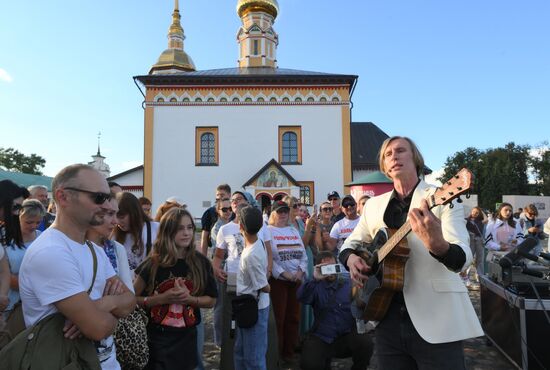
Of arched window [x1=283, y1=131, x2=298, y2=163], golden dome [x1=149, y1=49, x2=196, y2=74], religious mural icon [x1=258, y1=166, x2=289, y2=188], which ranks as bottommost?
religious mural icon [x1=258, y1=166, x2=289, y2=188]

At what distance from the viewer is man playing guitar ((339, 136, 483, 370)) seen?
2010 millimetres

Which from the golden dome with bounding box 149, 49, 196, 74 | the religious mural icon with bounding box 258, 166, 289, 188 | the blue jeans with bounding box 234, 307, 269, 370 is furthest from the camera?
the golden dome with bounding box 149, 49, 196, 74

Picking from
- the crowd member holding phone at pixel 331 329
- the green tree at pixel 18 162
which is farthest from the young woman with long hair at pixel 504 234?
the green tree at pixel 18 162

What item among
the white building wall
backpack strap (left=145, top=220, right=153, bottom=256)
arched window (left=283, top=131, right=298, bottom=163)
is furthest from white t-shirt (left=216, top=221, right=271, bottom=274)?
arched window (left=283, top=131, right=298, bottom=163)

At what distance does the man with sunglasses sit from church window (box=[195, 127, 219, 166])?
2728 cm

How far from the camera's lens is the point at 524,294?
4262 millimetres

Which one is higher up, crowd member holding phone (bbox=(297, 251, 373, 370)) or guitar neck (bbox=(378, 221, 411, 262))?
guitar neck (bbox=(378, 221, 411, 262))

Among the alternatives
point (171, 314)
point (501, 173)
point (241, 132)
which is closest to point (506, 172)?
point (501, 173)

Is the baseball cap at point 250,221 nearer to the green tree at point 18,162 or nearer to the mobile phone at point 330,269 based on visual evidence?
the mobile phone at point 330,269

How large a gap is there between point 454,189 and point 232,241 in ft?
10.4

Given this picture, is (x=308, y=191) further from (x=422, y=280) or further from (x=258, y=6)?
(x=422, y=280)

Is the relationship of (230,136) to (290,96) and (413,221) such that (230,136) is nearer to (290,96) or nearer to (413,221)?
(290,96)

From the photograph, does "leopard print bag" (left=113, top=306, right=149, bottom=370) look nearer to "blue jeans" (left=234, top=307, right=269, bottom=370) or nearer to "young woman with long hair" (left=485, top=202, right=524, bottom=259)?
"blue jeans" (left=234, top=307, right=269, bottom=370)

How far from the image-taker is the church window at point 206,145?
29.1 meters
